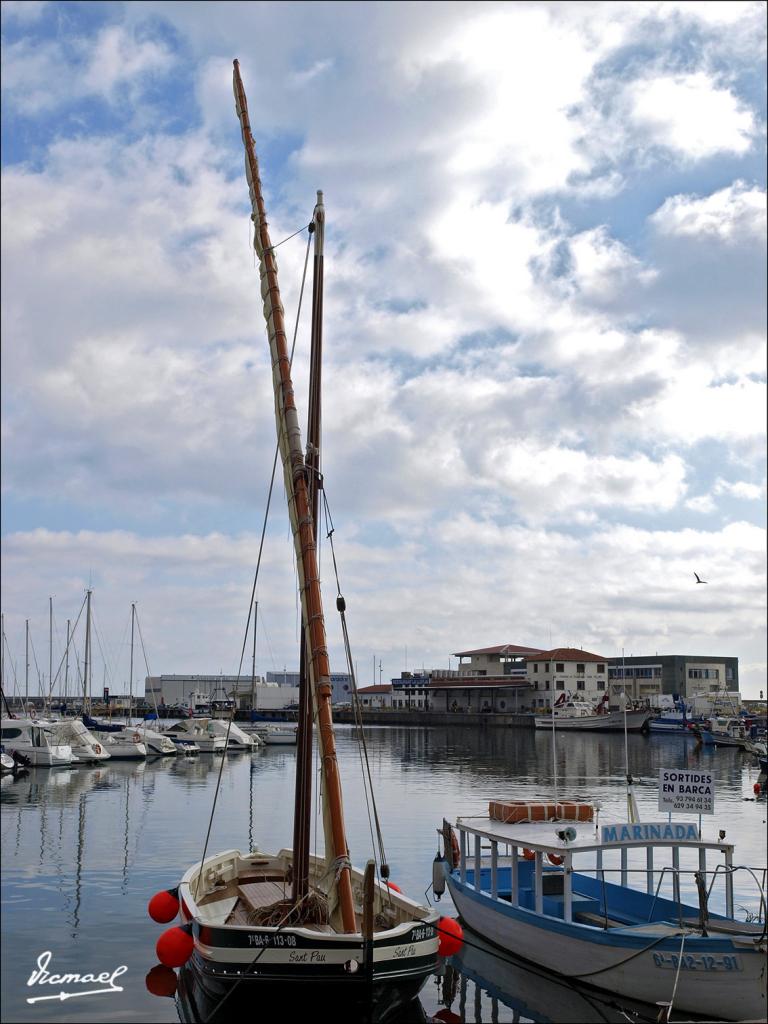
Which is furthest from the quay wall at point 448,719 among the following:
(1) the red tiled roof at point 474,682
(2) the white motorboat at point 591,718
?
(2) the white motorboat at point 591,718

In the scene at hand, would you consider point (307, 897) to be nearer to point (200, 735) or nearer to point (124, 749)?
point (124, 749)

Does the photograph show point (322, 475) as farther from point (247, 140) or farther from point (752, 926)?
point (752, 926)

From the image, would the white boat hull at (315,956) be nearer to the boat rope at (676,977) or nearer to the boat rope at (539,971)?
the boat rope at (539,971)

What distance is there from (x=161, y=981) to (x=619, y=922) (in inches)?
458

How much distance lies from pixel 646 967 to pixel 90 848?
91.7ft

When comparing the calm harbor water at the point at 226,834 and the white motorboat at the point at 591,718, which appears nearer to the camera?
the calm harbor water at the point at 226,834

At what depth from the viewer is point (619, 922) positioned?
24.1 m

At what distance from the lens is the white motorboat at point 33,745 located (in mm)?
74375

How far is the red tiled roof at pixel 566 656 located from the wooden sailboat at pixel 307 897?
146678mm

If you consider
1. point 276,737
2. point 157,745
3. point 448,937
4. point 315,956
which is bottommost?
point 276,737

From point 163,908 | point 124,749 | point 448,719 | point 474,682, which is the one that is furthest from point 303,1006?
point 474,682

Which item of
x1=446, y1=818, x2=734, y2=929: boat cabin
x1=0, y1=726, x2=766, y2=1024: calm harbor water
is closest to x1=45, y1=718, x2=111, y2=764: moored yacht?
x1=0, y1=726, x2=766, y2=1024: calm harbor water

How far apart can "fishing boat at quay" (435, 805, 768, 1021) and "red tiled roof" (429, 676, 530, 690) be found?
139913 mm

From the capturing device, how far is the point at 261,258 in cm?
2352
